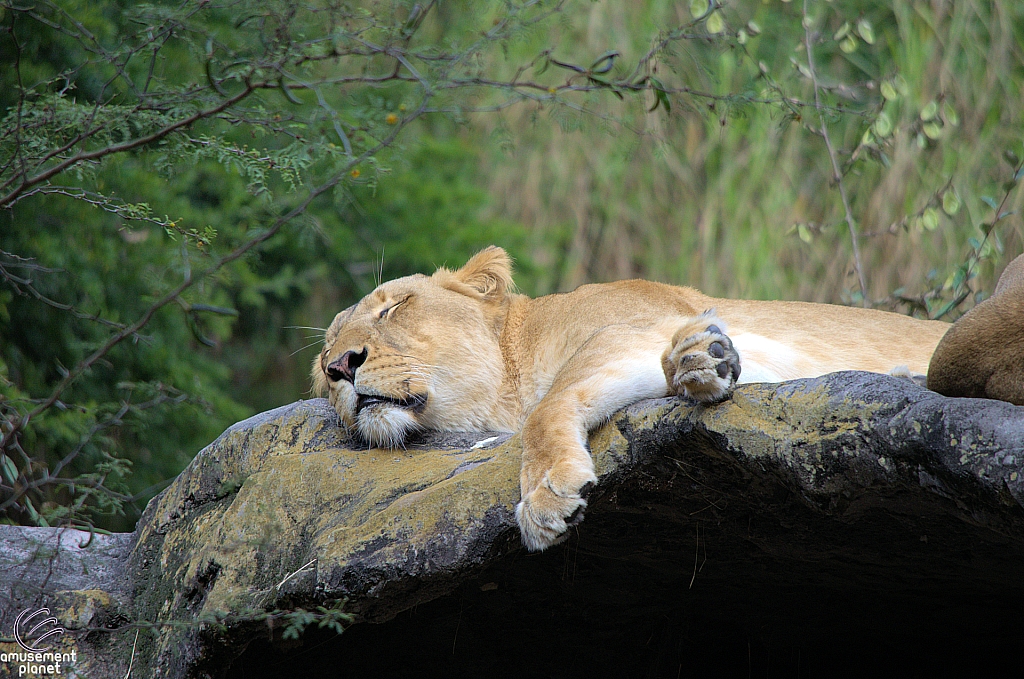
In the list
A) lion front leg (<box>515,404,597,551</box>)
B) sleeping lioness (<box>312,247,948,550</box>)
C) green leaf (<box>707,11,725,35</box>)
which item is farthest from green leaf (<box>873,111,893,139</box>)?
lion front leg (<box>515,404,597,551</box>)

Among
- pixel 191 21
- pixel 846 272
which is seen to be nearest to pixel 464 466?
pixel 191 21

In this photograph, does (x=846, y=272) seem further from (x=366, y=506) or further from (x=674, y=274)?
(x=366, y=506)

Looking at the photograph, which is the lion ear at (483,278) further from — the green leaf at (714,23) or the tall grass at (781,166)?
the tall grass at (781,166)

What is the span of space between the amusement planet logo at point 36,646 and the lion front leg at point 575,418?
1475 millimetres

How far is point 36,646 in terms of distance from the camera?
9.20ft

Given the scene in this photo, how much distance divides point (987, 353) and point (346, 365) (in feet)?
6.95

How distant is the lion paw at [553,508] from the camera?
7.77ft

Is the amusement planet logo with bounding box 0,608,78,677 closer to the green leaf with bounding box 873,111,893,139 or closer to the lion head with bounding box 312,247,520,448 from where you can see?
the lion head with bounding box 312,247,520,448

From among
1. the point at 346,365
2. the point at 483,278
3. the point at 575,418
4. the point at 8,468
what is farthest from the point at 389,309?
the point at 8,468

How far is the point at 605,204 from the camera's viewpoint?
26.4ft

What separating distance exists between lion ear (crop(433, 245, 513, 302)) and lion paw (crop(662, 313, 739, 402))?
159cm

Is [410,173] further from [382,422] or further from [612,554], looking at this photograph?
[612,554]

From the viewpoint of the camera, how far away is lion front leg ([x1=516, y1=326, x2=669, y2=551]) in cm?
238

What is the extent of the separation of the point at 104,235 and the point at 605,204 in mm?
4034
